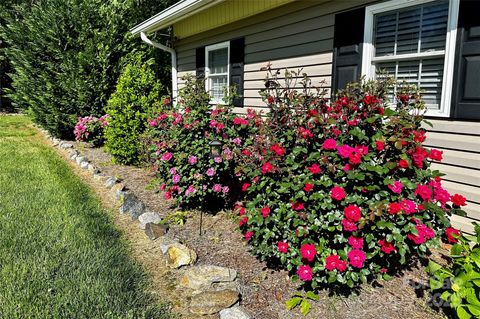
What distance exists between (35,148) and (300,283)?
7.18 m

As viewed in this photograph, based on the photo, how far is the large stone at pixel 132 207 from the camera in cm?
383

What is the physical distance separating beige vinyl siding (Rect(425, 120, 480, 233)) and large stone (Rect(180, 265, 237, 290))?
214 centimetres

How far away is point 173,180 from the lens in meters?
3.70

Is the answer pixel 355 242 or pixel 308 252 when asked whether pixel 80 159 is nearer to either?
pixel 308 252

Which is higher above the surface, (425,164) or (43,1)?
(43,1)

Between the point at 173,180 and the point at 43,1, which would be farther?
the point at 43,1

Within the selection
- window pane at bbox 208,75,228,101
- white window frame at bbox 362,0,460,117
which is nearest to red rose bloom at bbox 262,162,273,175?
white window frame at bbox 362,0,460,117

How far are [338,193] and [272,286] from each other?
34.8 inches

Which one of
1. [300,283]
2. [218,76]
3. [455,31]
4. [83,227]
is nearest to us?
[300,283]

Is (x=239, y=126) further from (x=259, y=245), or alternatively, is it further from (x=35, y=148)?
(x=35, y=148)

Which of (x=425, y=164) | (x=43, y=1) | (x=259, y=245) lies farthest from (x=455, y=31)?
(x=43, y=1)

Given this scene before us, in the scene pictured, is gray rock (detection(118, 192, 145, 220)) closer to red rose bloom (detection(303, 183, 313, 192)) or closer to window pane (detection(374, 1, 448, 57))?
red rose bloom (detection(303, 183, 313, 192))

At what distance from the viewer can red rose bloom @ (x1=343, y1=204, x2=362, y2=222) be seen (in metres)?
2.14

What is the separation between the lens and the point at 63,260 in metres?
2.65
